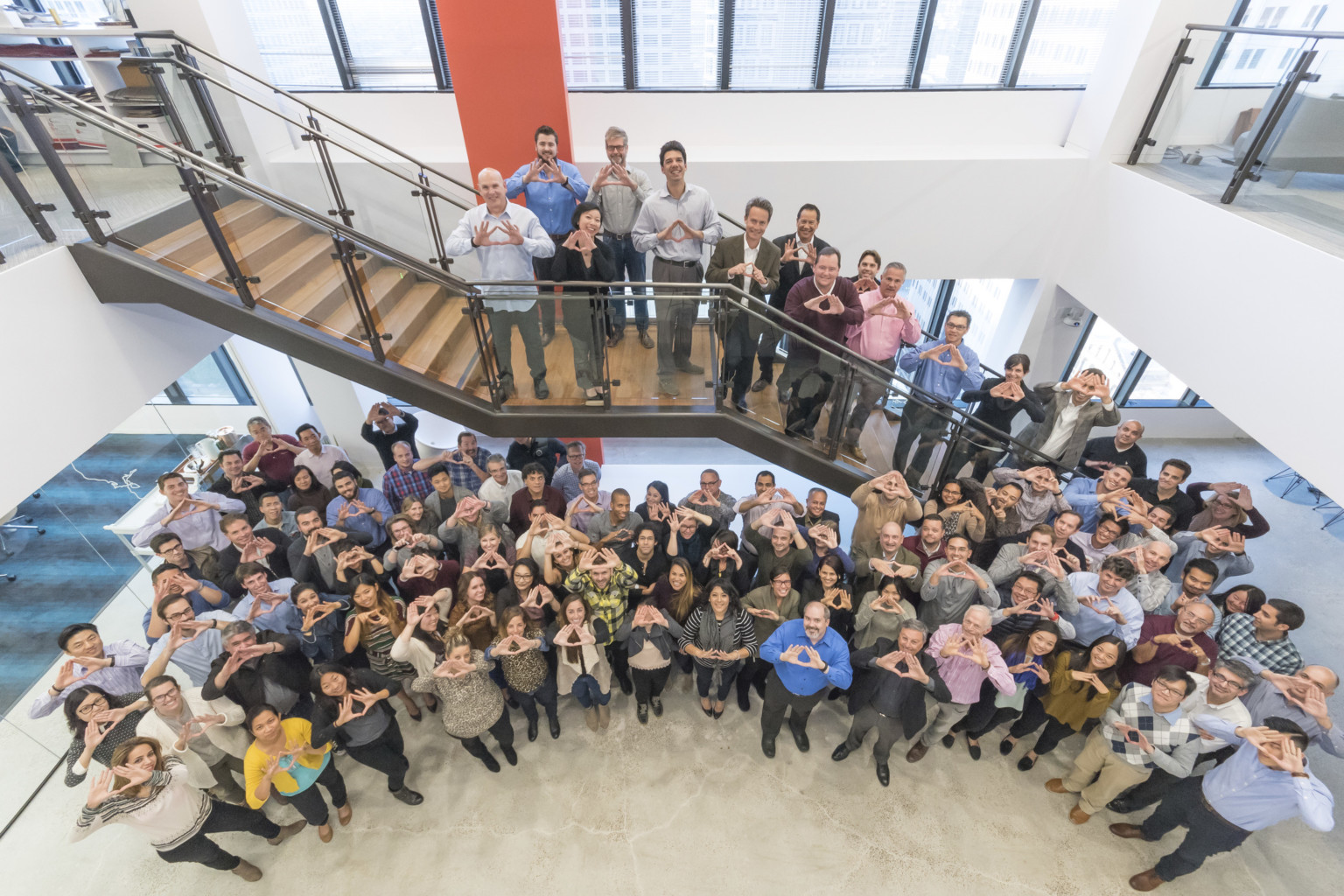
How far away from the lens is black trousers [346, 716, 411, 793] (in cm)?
411

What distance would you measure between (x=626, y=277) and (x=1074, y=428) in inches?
160

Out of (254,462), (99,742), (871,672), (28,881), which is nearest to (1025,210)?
(871,672)

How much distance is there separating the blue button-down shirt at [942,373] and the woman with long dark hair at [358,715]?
4531 mm

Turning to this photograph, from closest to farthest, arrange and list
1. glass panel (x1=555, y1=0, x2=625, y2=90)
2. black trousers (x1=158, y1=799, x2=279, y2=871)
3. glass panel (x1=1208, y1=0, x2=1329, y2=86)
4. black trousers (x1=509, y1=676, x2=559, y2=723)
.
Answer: black trousers (x1=158, y1=799, x2=279, y2=871), black trousers (x1=509, y1=676, x2=559, y2=723), glass panel (x1=1208, y1=0, x2=1329, y2=86), glass panel (x1=555, y1=0, x2=625, y2=90)

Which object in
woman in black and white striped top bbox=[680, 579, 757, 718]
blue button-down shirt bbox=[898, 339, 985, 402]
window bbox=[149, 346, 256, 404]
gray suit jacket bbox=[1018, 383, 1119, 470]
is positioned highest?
blue button-down shirt bbox=[898, 339, 985, 402]

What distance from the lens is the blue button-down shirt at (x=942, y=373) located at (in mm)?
4805

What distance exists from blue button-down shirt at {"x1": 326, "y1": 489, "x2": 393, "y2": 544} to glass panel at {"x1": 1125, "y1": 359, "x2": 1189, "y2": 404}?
374 inches

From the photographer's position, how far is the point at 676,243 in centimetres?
474

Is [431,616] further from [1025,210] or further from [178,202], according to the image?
[1025,210]

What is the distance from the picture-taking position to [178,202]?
4105 mm

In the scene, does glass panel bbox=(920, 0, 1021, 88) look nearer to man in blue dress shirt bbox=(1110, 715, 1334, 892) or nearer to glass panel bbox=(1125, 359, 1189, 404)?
glass panel bbox=(1125, 359, 1189, 404)

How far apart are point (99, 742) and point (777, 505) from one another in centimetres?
460

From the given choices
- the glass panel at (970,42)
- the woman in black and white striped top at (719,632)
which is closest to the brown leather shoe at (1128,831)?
the woman in black and white striped top at (719,632)

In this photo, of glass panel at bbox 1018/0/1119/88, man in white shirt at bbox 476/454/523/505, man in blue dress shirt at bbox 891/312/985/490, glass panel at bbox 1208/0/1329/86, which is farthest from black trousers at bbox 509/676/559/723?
glass panel at bbox 1018/0/1119/88
